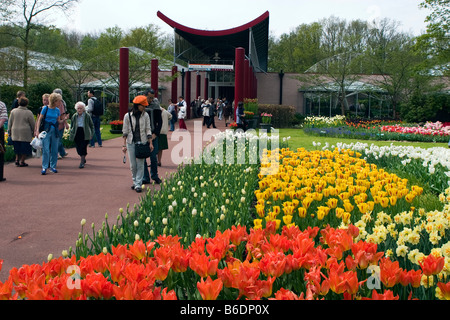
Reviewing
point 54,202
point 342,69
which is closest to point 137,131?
point 54,202

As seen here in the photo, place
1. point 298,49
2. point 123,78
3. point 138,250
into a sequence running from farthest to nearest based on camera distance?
point 298,49 → point 123,78 → point 138,250

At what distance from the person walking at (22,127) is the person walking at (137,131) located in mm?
3449

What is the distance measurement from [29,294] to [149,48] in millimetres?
51220

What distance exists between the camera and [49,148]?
33.9ft

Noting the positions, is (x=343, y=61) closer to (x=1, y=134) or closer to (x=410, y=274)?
(x=1, y=134)

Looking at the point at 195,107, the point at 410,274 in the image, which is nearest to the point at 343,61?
the point at 195,107

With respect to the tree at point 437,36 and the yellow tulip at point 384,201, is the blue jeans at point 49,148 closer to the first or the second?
the yellow tulip at point 384,201

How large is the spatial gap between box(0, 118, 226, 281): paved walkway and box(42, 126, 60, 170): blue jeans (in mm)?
271

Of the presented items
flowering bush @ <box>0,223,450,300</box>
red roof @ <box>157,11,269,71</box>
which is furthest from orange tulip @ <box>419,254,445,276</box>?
red roof @ <box>157,11,269,71</box>

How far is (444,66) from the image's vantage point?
31.5 meters

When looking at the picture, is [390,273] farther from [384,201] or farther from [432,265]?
[384,201]

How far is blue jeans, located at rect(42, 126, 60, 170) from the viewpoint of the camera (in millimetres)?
10117

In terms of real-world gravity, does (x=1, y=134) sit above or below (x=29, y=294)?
above

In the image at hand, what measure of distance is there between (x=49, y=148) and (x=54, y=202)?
10.8 ft
